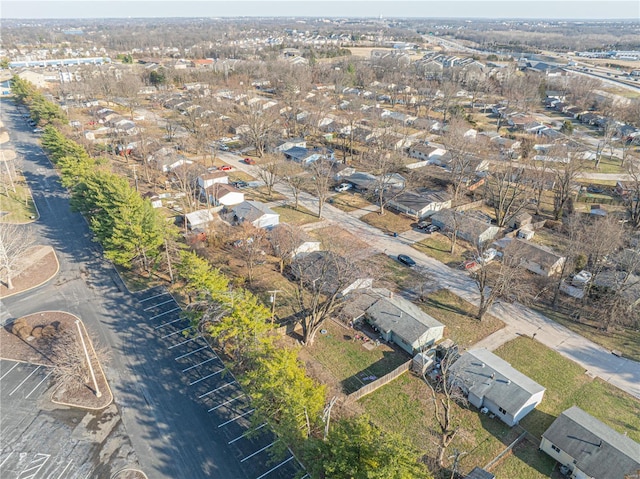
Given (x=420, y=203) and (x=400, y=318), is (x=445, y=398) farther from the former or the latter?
(x=420, y=203)

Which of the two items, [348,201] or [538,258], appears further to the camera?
[348,201]

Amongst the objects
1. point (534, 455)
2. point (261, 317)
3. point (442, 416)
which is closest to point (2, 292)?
point (261, 317)

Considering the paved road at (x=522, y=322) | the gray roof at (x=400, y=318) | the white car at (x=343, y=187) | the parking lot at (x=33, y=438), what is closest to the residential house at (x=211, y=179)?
the white car at (x=343, y=187)

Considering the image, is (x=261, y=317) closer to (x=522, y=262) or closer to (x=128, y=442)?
(x=128, y=442)

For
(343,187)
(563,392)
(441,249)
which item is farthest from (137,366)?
(343,187)

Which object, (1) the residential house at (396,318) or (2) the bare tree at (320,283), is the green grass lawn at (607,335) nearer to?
(1) the residential house at (396,318)

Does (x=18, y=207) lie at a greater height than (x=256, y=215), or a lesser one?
lesser

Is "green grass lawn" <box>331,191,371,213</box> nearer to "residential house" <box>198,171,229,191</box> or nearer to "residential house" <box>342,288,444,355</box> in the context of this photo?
"residential house" <box>198,171,229,191</box>

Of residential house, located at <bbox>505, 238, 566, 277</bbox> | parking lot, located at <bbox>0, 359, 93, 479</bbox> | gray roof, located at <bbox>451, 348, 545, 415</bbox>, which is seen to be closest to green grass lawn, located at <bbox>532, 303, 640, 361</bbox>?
residential house, located at <bbox>505, 238, 566, 277</bbox>
